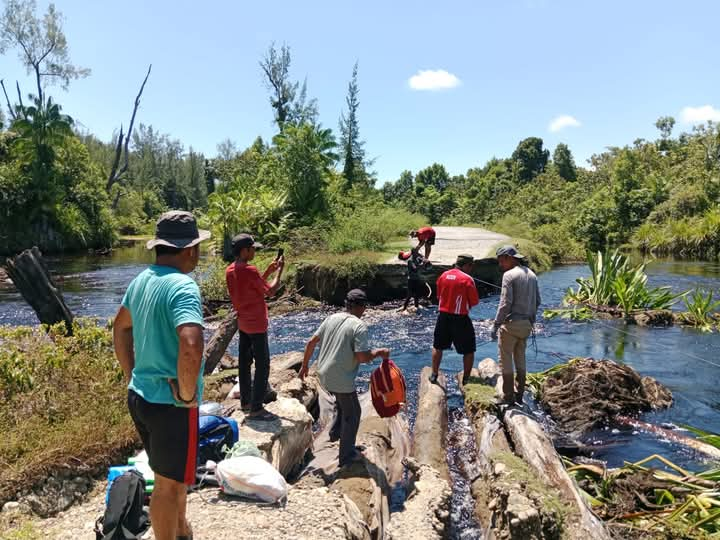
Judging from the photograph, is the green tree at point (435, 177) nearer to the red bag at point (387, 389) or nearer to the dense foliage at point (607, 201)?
the dense foliage at point (607, 201)

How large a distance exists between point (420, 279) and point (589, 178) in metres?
36.9

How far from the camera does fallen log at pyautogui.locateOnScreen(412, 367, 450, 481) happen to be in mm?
5473

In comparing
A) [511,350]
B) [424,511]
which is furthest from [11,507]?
[511,350]

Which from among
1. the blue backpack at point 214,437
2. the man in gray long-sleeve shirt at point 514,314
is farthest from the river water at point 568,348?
the blue backpack at point 214,437

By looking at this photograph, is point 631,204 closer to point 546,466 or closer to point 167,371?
point 546,466

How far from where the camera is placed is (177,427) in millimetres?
2783

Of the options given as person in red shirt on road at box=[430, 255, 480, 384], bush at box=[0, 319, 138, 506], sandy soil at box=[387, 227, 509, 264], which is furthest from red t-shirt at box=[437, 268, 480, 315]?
sandy soil at box=[387, 227, 509, 264]

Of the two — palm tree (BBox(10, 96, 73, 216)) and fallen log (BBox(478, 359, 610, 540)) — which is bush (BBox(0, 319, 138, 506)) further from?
palm tree (BBox(10, 96, 73, 216))

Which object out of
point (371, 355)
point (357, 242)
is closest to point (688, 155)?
point (357, 242)

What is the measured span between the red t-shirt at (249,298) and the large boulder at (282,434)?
88 cm

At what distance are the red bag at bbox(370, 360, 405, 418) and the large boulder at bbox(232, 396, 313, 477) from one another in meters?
0.88

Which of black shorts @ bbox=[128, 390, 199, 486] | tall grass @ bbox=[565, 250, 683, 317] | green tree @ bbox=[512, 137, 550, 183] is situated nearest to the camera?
black shorts @ bbox=[128, 390, 199, 486]

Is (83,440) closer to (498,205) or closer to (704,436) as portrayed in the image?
(704,436)

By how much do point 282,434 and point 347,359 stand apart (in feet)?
3.19
